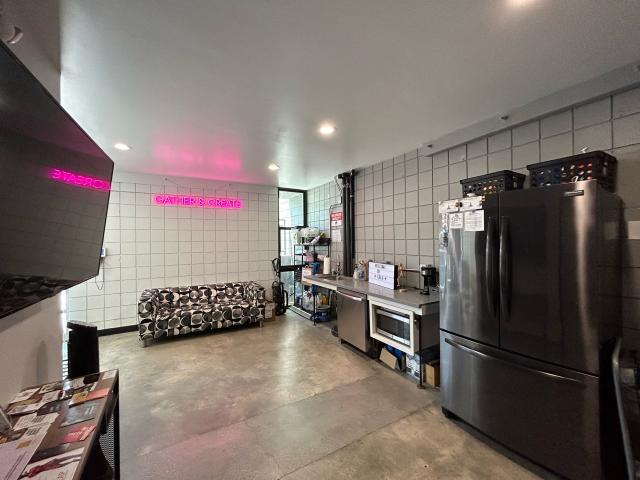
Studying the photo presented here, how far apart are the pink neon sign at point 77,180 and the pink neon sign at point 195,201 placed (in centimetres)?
302

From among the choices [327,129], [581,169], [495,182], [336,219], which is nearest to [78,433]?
[327,129]

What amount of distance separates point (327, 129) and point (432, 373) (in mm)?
2598

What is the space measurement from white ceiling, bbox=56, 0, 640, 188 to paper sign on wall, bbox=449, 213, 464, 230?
3.04 feet

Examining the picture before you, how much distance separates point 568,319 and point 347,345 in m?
2.54

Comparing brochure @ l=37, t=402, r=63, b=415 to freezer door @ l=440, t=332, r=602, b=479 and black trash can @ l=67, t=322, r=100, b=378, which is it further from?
freezer door @ l=440, t=332, r=602, b=479

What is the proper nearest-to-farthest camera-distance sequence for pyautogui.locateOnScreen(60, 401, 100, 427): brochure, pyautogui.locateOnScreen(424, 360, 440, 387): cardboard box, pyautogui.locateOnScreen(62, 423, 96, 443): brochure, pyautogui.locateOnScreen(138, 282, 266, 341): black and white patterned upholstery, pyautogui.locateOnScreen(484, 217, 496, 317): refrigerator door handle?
pyautogui.locateOnScreen(62, 423, 96, 443): brochure → pyautogui.locateOnScreen(60, 401, 100, 427): brochure → pyautogui.locateOnScreen(484, 217, 496, 317): refrigerator door handle → pyautogui.locateOnScreen(424, 360, 440, 387): cardboard box → pyautogui.locateOnScreen(138, 282, 266, 341): black and white patterned upholstery

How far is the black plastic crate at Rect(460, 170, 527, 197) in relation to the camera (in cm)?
206

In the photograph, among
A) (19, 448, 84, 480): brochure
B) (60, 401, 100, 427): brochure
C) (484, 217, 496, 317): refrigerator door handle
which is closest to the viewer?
(19, 448, 84, 480): brochure

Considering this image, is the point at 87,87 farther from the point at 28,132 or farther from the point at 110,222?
the point at 110,222

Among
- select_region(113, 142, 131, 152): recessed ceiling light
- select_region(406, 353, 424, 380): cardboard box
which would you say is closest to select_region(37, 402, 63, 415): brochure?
select_region(406, 353, 424, 380): cardboard box

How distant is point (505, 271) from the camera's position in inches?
68.6

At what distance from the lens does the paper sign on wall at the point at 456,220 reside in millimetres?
2035

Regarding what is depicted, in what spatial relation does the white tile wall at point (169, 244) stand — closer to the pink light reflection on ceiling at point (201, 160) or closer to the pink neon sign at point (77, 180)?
the pink light reflection on ceiling at point (201, 160)

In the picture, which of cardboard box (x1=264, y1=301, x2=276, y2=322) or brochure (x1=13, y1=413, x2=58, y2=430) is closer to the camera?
brochure (x1=13, y1=413, x2=58, y2=430)
